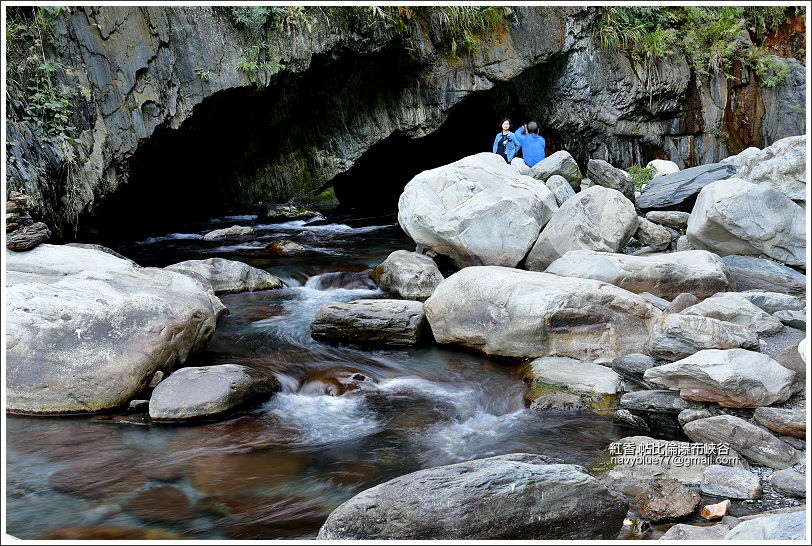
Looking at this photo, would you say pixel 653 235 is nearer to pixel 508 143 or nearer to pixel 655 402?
pixel 508 143

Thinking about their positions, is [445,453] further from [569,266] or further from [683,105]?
[683,105]

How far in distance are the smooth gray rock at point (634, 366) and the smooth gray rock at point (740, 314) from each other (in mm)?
760

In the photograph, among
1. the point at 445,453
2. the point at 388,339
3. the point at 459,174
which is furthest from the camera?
the point at 459,174

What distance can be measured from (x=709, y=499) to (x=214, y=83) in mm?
10670

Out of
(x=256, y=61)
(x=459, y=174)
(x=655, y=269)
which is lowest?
(x=655, y=269)

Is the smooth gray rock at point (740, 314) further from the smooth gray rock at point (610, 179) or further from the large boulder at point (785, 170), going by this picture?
the smooth gray rock at point (610, 179)

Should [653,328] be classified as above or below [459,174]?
below

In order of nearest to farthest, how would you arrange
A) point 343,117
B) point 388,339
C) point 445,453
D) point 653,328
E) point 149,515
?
point 149,515 < point 445,453 < point 653,328 < point 388,339 < point 343,117

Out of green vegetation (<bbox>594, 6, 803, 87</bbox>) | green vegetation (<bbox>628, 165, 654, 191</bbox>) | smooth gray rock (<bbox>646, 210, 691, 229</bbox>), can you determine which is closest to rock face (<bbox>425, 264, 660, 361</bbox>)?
smooth gray rock (<bbox>646, 210, 691, 229</bbox>)

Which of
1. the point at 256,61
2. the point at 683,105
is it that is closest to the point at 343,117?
the point at 256,61

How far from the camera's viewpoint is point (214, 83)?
1145cm

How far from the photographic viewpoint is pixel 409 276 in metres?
8.30

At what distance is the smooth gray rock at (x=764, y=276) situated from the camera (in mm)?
6992

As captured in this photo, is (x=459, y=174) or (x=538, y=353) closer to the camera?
(x=538, y=353)
